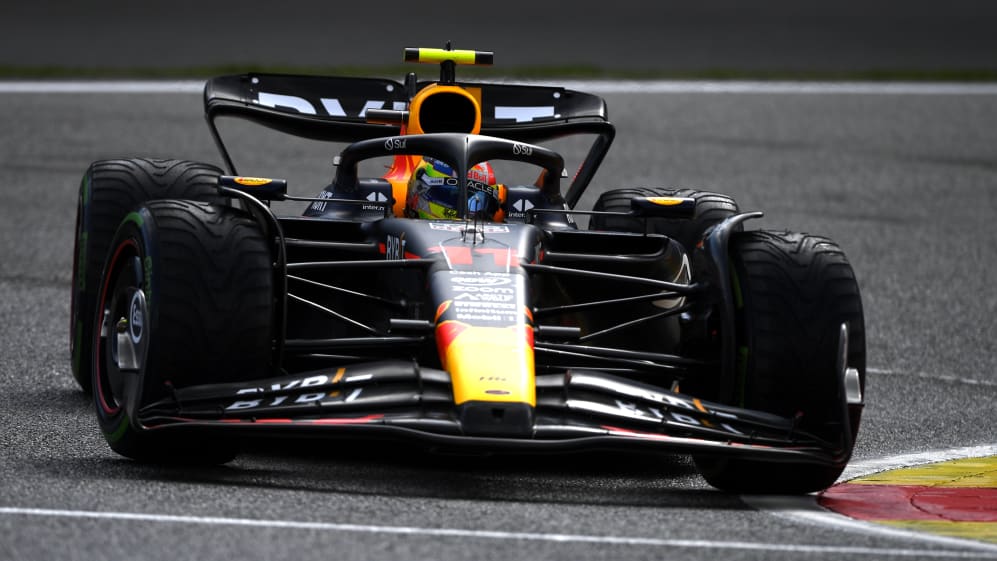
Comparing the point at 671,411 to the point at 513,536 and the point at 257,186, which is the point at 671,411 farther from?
the point at 257,186

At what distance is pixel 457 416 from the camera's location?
5629 millimetres

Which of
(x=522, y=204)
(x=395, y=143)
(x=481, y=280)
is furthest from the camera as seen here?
(x=522, y=204)

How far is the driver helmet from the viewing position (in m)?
8.00

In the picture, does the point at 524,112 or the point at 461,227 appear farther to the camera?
the point at 524,112

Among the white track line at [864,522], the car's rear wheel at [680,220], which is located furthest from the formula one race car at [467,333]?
the car's rear wheel at [680,220]

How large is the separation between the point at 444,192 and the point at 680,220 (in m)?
1.59

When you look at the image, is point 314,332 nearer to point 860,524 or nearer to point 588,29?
point 860,524

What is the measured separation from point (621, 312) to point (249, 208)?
189 cm

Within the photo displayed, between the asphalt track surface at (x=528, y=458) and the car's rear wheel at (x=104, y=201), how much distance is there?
14.3 inches

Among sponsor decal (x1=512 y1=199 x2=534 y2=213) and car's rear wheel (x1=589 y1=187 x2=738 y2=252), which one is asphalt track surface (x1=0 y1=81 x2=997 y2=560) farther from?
sponsor decal (x1=512 y1=199 x2=534 y2=213)

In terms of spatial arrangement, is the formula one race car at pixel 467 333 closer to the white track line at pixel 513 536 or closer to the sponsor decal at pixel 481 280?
the sponsor decal at pixel 481 280

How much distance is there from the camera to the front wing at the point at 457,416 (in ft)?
18.3

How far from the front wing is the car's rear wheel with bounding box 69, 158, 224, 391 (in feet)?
7.35

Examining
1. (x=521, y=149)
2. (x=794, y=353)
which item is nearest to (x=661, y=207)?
(x=521, y=149)
